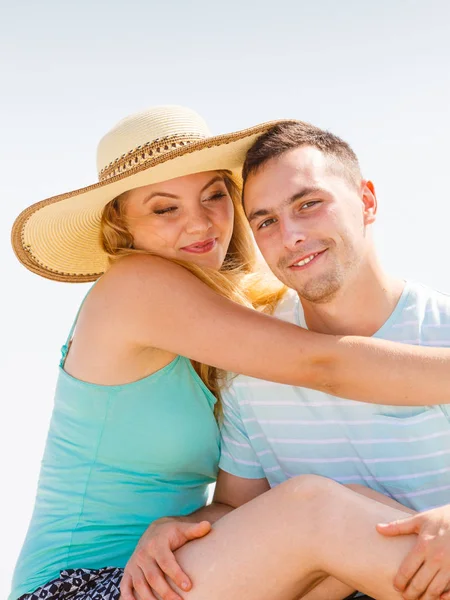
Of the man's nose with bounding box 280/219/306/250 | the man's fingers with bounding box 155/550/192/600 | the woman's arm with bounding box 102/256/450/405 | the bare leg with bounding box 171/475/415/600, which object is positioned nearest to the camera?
the bare leg with bounding box 171/475/415/600

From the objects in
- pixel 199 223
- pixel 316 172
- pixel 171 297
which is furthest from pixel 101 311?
pixel 316 172

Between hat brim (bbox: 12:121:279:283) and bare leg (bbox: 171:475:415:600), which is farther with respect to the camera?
hat brim (bbox: 12:121:279:283)

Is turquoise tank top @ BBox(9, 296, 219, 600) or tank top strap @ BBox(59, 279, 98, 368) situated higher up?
tank top strap @ BBox(59, 279, 98, 368)

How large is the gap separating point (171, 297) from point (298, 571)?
1172 millimetres

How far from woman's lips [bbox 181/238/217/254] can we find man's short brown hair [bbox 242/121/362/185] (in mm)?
329

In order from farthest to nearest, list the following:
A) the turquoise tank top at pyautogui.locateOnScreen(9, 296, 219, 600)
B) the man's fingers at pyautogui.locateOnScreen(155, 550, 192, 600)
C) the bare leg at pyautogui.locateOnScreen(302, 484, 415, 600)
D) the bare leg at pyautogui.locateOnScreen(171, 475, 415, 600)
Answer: the turquoise tank top at pyautogui.locateOnScreen(9, 296, 219, 600), the bare leg at pyautogui.locateOnScreen(302, 484, 415, 600), the man's fingers at pyautogui.locateOnScreen(155, 550, 192, 600), the bare leg at pyautogui.locateOnScreen(171, 475, 415, 600)

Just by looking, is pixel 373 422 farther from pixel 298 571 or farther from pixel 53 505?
pixel 53 505

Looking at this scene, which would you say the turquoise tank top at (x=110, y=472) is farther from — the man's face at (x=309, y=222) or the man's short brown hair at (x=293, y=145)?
the man's short brown hair at (x=293, y=145)

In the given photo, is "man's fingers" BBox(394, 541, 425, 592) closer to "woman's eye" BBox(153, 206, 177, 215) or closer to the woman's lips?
the woman's lips

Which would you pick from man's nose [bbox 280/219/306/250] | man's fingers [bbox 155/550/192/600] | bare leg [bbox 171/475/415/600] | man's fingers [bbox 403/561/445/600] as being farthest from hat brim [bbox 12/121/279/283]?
man's fingers [bbox 403/561/445/600]

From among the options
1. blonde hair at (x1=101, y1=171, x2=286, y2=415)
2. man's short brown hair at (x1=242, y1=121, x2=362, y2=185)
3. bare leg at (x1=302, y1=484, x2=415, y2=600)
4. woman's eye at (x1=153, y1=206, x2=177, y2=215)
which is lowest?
bare leg at (x1=302, y1=484, x2=415, y2=600)

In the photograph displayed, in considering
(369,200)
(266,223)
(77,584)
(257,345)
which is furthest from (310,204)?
(77,584)

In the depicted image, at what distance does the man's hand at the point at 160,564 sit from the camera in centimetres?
254

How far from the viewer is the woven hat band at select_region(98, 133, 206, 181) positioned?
3242mm
